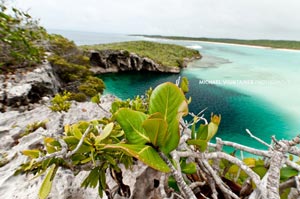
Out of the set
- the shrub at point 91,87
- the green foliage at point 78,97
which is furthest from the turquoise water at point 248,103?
the green foliage at point 78,97

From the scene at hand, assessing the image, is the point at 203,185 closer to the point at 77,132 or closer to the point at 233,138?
the point at 77,132

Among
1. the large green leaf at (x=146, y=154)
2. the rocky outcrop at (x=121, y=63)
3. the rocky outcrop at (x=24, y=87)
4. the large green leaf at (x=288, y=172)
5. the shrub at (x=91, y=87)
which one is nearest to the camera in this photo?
the large green leaf at (x=146, y=154)

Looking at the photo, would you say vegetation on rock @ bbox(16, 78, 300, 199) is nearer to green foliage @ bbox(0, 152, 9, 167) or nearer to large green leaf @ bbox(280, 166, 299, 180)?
large green leaf @ bbox(280, 166, 299, 180)

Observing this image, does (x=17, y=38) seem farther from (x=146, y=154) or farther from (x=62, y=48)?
(x=62, y=48)

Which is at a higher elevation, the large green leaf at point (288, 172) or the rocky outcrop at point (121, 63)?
the large green leaf at point (288, 172)

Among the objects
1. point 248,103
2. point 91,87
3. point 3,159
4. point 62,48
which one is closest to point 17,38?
point 3,159

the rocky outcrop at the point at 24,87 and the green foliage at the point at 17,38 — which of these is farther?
the rocky outcrop at the point at 24,87

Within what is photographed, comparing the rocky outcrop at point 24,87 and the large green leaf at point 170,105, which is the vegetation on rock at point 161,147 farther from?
the rocky outcrop at point 24,87
